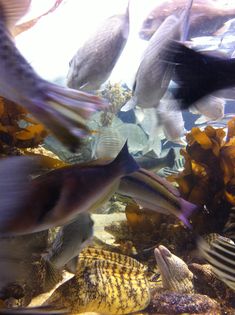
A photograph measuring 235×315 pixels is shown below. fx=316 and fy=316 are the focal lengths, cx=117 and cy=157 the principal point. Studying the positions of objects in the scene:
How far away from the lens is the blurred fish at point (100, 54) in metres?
1.92

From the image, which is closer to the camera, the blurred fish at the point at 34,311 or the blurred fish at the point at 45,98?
the blurred fish at the point at 34,311

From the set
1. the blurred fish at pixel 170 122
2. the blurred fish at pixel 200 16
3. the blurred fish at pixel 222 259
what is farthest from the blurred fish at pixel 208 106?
the blurred fish at pixel 200 16

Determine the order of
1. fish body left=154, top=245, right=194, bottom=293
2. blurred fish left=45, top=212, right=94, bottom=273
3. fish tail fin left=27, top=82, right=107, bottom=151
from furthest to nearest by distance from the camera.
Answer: fish body left=154, top=245, right=194, bottom=293 → blurred fish left=45, top=212, right=94, bottom=273 → fish tail fin left=27, top=82, right=107, bottom=151

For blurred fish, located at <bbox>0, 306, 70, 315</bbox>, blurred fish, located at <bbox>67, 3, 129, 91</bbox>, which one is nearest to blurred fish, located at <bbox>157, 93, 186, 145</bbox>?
blurred fish, located at <bbox>67, 3, 129, 91</bbox>

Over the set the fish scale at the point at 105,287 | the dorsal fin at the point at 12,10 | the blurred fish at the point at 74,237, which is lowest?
the fish scale at the point at 105,287

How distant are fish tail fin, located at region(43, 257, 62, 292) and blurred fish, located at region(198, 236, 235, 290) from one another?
3.00 ft

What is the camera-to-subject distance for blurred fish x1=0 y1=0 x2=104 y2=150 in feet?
2.79

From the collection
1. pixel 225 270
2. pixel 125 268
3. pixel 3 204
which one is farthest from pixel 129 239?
pixel 3 204

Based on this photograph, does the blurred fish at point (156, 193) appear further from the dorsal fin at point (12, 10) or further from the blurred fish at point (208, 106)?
the dorsal fin at point (12, 10)

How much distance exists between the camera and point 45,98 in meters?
0.92

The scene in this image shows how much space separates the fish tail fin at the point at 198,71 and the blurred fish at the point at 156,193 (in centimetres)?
39

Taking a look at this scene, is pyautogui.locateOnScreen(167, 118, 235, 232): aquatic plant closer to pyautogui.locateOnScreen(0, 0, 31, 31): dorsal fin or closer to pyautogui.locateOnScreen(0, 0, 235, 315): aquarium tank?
pyautogui.locateOnScreen(0, 0, 235, 315): aquarium tank

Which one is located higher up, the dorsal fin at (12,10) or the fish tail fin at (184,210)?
the dorsal fin at (12,10)

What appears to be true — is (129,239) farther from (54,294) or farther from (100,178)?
(100,178)
